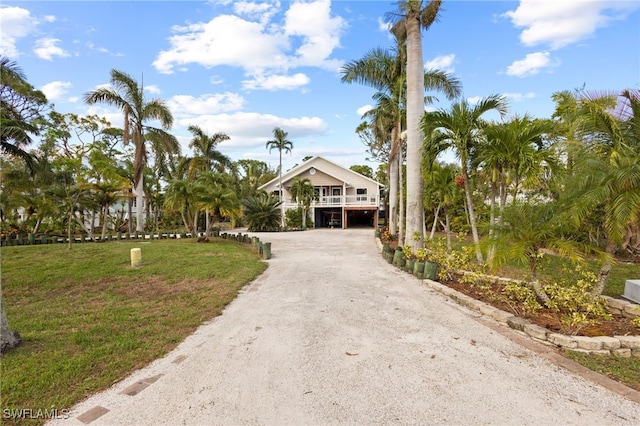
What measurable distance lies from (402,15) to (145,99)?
1529 cm

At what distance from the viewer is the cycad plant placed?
2344 centimetres

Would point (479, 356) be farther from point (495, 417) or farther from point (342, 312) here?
point (342, 312)

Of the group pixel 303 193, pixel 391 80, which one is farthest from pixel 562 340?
pixel 303 193

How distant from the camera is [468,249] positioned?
19.1ft

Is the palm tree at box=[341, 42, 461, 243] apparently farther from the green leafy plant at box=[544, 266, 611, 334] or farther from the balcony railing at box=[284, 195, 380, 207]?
the balcony railing at box=[284, 195, 380, 207]

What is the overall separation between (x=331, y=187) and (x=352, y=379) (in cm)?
2574

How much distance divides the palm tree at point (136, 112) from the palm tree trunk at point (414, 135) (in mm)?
15076

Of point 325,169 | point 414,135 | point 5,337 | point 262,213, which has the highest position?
point 325,169

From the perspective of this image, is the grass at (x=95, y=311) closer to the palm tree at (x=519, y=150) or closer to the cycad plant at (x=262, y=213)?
the palm tree at (x=519, y=150)

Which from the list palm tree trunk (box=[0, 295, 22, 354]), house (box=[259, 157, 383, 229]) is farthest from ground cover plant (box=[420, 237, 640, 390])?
house (box=[259, 157, 383, 229])

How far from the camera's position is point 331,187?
2839 cm

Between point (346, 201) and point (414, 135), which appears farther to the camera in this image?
point (346, 201)

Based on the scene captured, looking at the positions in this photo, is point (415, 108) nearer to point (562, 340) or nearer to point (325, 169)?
point (562, 340)

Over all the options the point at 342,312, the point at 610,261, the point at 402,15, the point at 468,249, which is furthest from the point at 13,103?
the point at 610,261
